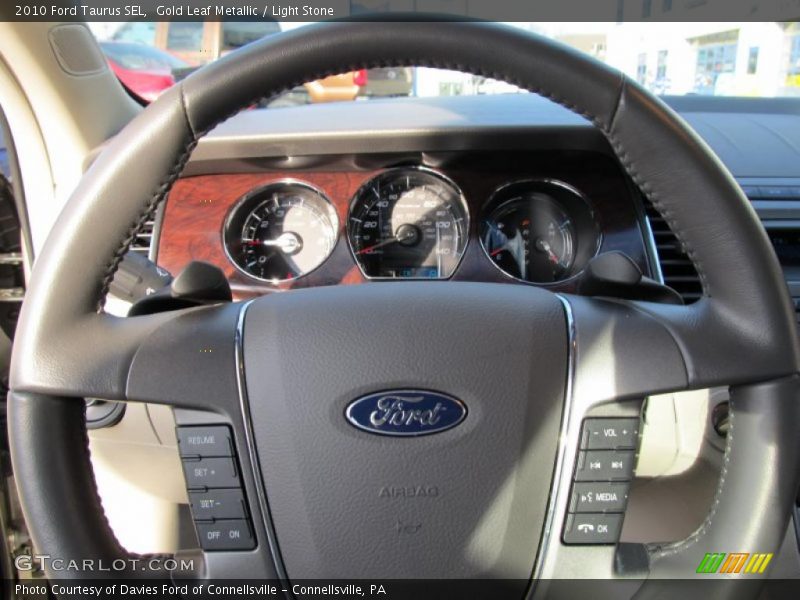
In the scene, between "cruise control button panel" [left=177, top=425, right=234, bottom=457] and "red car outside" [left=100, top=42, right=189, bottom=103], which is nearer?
"cruise control button panel" [left=177, top=425, right=234, bottom=457]

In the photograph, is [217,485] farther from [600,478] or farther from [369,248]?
[369,248]

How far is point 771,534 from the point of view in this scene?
96cm

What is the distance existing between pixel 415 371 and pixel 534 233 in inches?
46.8

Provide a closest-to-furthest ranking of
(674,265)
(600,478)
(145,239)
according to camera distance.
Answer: (600,478), (674,265), (145,239)

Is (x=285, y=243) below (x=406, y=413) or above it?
below

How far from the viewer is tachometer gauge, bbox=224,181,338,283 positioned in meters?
2.08

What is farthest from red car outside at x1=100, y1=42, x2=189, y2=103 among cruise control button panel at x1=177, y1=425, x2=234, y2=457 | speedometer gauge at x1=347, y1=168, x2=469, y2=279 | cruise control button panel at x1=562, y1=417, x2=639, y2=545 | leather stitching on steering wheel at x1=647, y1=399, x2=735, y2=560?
leather stitching on steering wheel at x1=647, y1=399, x2=735, y2=560

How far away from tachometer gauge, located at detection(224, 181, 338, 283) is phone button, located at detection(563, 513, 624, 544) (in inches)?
49.4

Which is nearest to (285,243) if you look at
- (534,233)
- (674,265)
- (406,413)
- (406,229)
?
(406,229)

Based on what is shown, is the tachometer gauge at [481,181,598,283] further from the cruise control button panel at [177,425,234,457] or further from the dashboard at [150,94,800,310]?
the cruise control button panel at [177,425,234,457]

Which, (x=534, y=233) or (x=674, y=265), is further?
(x=534, y=233)

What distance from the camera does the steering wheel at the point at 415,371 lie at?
3.00 ft

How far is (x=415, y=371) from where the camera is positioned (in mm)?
1007

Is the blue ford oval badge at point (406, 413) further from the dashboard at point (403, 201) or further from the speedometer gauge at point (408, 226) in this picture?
the speedometer gauge at point (408, 226)
